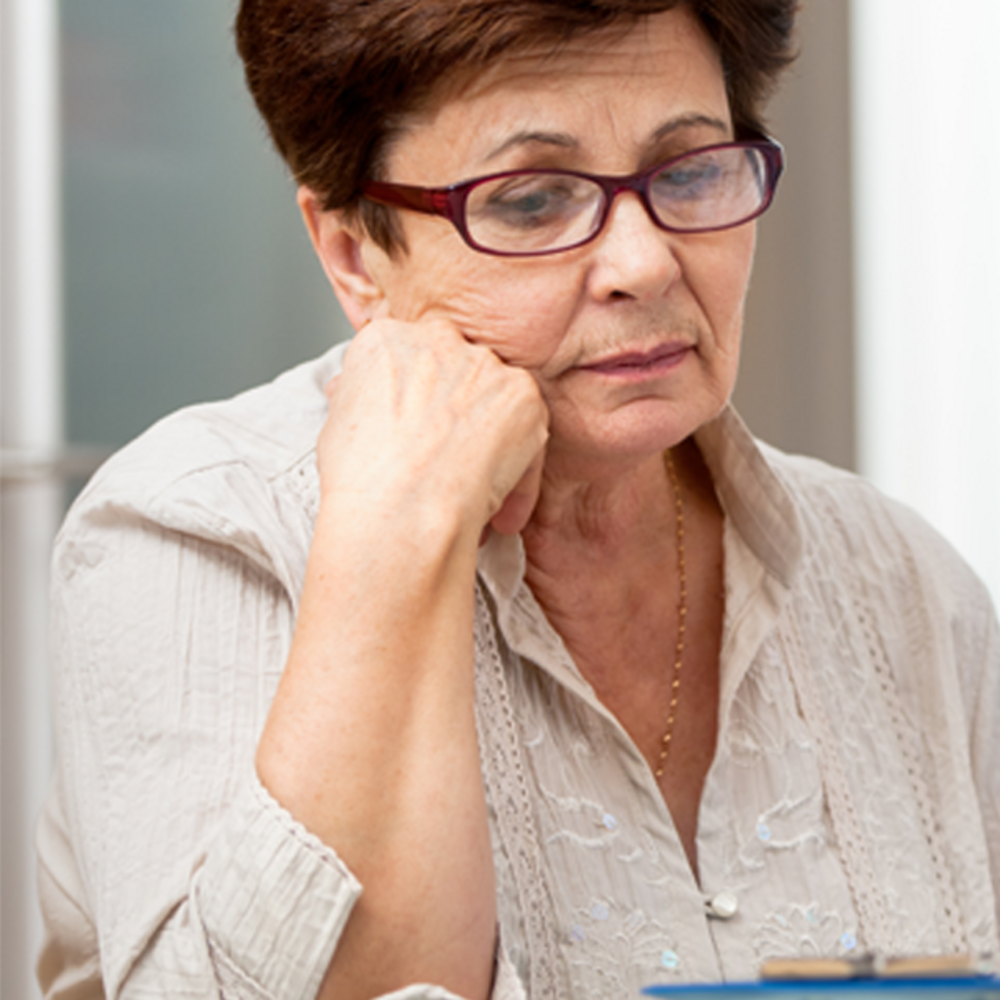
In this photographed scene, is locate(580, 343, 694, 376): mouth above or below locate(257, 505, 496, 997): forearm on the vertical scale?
above

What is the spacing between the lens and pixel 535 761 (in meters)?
1.22

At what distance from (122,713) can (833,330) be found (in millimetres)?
1751

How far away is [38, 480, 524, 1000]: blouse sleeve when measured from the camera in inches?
38.1

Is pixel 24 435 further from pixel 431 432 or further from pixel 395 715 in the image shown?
pixel 395 715

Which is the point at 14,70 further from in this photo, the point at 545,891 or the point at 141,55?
the point at 545,891

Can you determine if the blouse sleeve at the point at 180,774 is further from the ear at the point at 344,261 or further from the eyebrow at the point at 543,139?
the eyebrow at the point at 543,139

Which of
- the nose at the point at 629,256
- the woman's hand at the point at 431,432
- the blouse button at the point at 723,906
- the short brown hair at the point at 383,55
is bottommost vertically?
the blouse button at the point at 723,906

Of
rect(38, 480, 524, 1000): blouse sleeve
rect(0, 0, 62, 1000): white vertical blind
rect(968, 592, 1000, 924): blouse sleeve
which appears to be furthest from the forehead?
rect(0, 0, 62, 1000): white vertical blind

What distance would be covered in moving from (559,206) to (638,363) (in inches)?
5.9

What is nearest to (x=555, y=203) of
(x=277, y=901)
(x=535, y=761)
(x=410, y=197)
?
(x=410, y=197)

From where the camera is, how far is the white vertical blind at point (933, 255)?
7.99 feet

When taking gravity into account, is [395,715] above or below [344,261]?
below

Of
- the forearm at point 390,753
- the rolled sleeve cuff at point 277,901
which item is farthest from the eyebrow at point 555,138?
the rolled sleeve cuff at point 277,901

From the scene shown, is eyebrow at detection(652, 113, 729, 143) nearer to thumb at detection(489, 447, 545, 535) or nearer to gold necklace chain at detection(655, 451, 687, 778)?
thumb at detection(489, 447, 545, 535)
